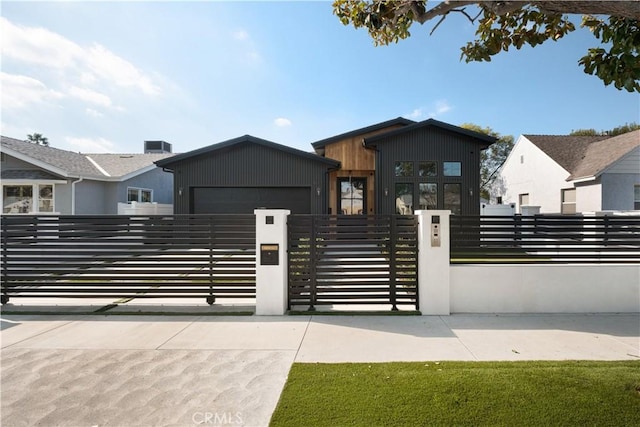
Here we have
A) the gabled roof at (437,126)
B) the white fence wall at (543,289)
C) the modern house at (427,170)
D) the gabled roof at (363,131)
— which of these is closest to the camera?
the white fence wall at (543,289)

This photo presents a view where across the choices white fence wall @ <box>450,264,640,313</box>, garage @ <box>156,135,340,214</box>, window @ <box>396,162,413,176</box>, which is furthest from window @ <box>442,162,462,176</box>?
white fence wall @ <box>450,264,640,313</box>

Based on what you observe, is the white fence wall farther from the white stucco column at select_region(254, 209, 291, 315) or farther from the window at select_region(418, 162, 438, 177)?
the window at select_region(418, 162, 438, 177)

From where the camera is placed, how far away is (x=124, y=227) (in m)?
5.04

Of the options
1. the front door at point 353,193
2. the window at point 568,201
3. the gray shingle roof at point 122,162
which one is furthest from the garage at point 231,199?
the window at point 568,201

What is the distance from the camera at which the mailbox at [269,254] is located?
4.70 m

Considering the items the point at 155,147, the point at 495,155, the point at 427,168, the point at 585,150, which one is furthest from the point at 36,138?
the point at 585,150

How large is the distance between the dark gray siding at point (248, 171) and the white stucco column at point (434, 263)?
7.49 meters

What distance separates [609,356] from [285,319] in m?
3.85

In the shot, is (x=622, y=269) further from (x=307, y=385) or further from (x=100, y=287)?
(x=100, y=287)

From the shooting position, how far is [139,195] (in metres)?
16.6

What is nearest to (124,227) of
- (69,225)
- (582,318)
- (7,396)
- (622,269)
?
(69,225)

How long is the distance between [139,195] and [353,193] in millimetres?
11713

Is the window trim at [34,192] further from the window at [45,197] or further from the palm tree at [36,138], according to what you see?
the palm tree at [36,138]

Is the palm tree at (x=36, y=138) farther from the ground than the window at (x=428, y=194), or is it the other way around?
the palm tree at (x=36, y=138)
